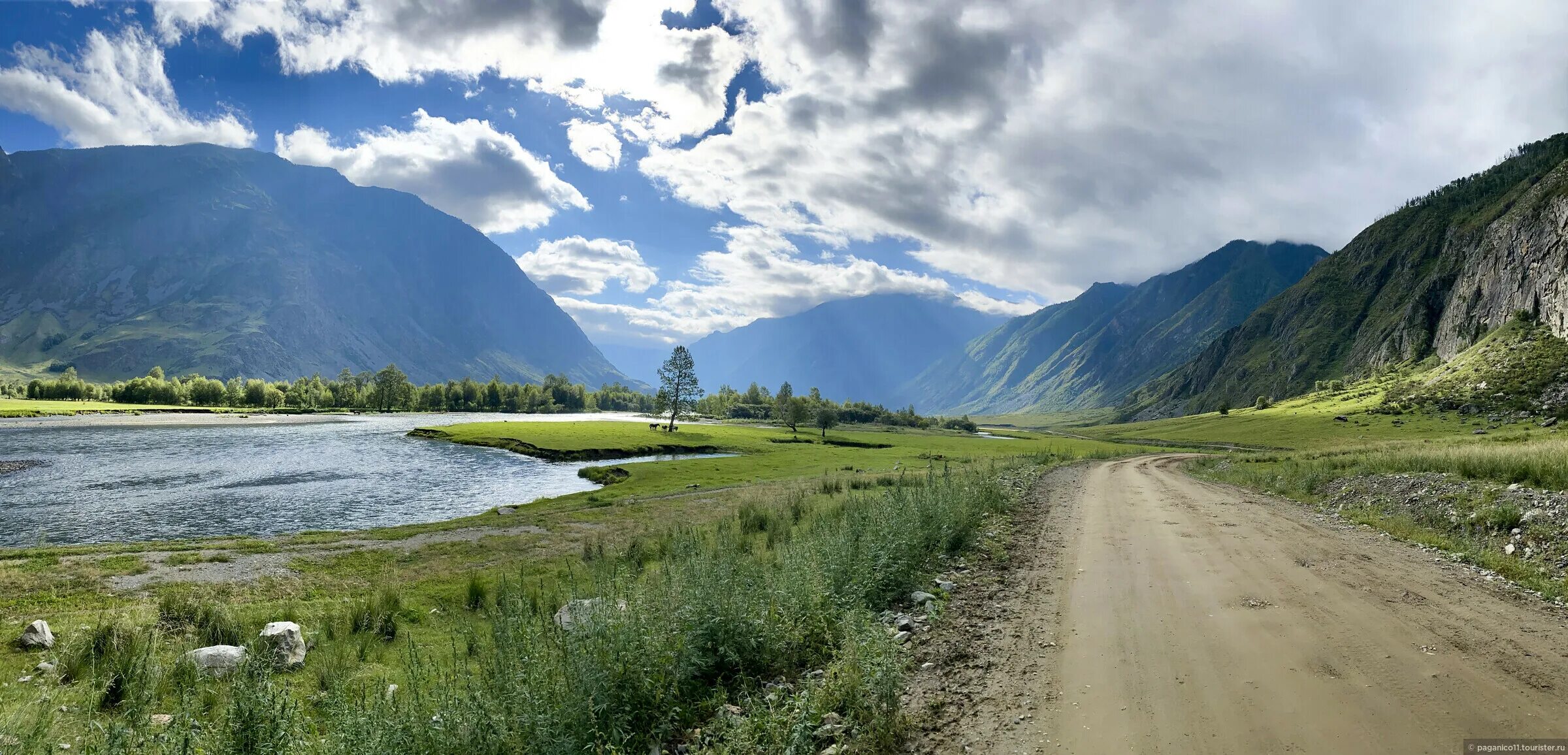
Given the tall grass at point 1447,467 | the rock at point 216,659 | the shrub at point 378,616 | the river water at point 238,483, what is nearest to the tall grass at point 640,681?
the shrub at point 378,616

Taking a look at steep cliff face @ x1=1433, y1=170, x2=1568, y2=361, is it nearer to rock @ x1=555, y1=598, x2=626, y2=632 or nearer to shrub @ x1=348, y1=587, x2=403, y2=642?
rock @ x1=555, y1=598, x2=626, y2=632

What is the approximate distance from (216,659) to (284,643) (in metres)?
1.01

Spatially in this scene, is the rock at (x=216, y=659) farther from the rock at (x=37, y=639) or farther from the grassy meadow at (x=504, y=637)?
the rock at (x=37, y=639)

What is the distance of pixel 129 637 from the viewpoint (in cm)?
1087

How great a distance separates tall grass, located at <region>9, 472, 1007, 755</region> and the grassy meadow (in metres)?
0.04

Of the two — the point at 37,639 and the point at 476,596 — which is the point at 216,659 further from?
the point at 476,596

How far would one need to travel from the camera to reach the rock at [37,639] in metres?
11.6

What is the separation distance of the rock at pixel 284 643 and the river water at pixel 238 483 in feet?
79.0

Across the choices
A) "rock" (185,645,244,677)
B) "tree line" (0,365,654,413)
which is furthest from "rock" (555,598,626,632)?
"tree line" (0,365,654,413)

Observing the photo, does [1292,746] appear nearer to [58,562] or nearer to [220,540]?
[58,562]

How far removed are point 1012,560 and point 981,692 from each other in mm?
7989

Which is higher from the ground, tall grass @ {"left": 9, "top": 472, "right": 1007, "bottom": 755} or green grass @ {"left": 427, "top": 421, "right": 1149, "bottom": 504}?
tall grass @ {"left": 9, "top": 472, "right": 1007, "bottom": 755}

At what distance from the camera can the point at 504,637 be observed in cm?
799

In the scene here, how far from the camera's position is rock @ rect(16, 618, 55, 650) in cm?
1165
